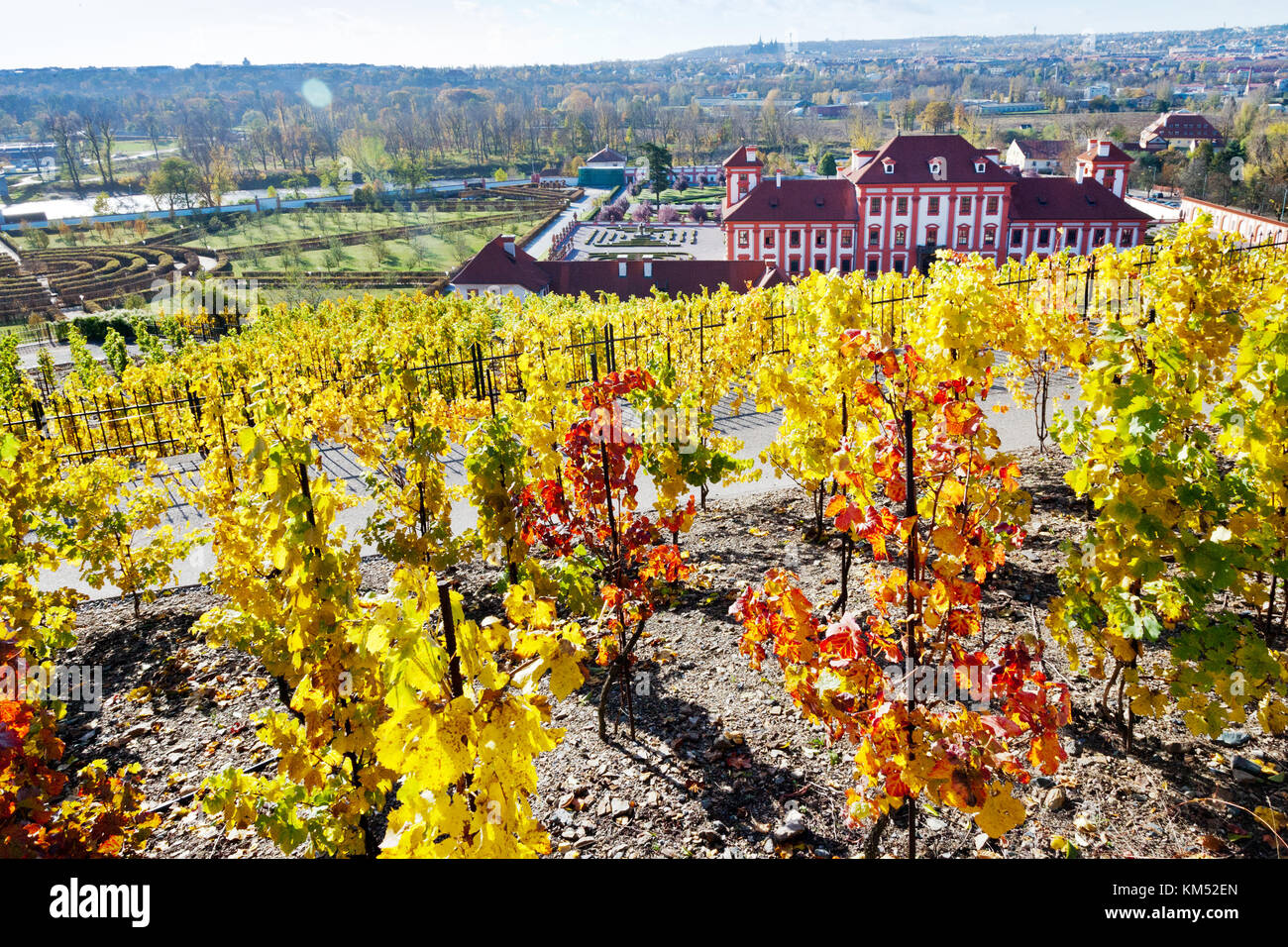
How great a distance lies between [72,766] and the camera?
526 cm

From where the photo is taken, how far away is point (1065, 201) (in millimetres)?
46844

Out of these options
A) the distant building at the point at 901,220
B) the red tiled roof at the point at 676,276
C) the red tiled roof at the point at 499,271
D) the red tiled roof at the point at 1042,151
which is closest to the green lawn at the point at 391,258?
the red tiled roof at the point at 499,271

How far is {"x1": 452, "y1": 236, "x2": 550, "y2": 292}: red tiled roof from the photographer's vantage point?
145ft

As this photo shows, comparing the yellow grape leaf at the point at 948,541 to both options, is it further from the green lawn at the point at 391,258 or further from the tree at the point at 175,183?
the tree at the point at 175,183

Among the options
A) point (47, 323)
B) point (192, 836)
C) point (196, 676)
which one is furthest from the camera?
point (47, 323)

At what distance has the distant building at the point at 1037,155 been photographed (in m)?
92.1

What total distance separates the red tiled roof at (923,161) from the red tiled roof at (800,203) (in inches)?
55.6

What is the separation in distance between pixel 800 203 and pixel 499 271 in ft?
63.1

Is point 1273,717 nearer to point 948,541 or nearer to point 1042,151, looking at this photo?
point 948,541

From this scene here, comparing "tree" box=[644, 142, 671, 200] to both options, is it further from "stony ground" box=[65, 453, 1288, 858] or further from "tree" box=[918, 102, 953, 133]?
"stony ground" box=[65, 453, 1288, 858]

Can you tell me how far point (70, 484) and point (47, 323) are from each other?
47.4 m
